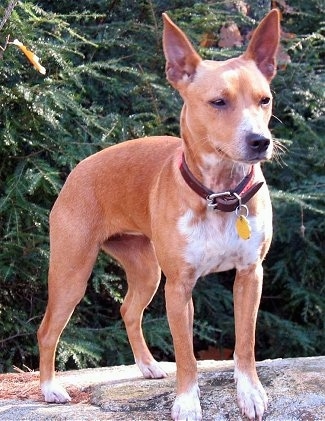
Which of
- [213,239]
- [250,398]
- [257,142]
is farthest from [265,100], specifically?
[250,398]

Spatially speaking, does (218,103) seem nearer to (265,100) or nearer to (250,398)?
(265,100)

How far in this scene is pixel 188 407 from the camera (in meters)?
4.12

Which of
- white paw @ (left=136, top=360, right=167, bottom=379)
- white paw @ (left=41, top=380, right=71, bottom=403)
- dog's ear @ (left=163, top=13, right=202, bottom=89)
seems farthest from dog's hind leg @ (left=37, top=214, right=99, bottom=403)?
dog's ear @ (left=163, top=13, right=202, bottom=89)

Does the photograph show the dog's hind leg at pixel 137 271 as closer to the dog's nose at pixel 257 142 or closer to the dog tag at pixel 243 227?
the dog tag at pixel 243 227

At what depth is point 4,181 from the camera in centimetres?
629

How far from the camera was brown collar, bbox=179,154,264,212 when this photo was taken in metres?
4.10

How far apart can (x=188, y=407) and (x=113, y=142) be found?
278 centimetres

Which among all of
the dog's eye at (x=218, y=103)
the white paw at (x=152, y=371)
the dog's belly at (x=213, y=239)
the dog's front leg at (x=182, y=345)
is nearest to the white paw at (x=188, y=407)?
the dog's front leg at (x=182, y=345)

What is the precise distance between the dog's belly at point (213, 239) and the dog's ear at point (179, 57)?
2.32 feet

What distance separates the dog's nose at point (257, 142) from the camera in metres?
3.78

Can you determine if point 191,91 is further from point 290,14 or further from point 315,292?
point 290,14

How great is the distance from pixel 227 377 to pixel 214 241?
35.2 inches

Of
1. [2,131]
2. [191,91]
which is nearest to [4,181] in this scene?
[2,131]

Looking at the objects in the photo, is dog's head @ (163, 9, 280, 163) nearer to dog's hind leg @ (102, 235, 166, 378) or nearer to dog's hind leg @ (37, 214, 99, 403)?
dog's hind leg @ (37, 214, 99, 403)
